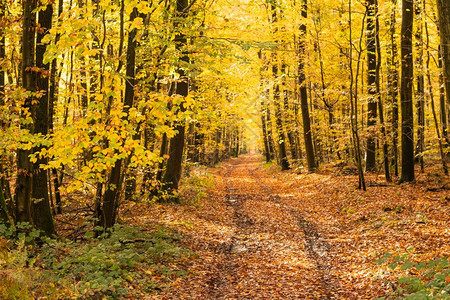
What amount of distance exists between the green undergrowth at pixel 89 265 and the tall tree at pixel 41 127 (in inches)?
26.7

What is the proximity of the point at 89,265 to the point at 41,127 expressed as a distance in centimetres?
352

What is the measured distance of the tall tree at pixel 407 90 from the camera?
14211 mm

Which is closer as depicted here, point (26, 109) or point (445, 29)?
point (445, 29)

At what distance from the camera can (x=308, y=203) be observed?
15273 millimetres

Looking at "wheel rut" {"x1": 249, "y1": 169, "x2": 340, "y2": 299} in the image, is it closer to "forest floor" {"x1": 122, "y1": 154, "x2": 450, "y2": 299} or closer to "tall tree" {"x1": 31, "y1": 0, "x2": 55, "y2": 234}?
"forest floor" {"x1": 122, "y1": 154, "x2": 450, "y2": 299}

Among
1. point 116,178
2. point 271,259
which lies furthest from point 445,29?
point 116,178

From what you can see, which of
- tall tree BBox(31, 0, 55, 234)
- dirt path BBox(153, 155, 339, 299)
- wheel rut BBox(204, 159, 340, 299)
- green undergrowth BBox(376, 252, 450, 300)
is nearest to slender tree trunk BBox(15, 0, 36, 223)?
tall tree BBox(31, 0, 55, 234)

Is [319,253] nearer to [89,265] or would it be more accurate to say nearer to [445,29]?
[89,265]

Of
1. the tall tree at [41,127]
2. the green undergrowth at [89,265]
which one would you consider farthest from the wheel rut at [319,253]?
the tall tree at [41,127]

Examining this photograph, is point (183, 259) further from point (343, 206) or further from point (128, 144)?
point (343, 206)

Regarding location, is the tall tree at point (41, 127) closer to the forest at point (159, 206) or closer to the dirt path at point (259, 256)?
the forest at point (159, 206)

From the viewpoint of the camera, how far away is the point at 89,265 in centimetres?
673

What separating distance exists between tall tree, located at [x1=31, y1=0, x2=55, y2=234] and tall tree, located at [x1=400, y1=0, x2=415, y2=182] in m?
12.6

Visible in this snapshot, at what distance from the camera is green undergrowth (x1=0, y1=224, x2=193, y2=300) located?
5372 millimetres
